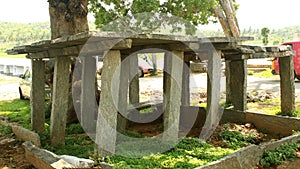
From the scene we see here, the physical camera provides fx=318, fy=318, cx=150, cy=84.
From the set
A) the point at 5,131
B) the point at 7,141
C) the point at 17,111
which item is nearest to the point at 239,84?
the point at 7,141

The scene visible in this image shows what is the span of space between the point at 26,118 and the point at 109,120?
5.31 metres

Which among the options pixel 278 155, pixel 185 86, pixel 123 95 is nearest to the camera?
pixel 278 155

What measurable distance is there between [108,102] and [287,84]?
16.7ft

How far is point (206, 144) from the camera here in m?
5.45

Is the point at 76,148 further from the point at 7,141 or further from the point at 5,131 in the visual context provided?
the point at 5,131

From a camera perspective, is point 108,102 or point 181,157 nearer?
point 108,102

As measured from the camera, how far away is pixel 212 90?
6.07 meters

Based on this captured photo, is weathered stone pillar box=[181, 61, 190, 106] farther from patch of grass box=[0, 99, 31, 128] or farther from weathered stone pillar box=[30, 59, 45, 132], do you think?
patch of grass box=[0, 99, 31, 128]

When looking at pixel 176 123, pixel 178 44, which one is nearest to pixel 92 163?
pixel 176 123

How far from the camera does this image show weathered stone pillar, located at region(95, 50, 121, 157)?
14.5 ft

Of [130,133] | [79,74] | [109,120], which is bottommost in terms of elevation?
[130,133]

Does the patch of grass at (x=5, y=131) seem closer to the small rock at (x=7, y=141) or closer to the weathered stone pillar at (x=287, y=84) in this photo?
the small rock at (x=7, y=141)

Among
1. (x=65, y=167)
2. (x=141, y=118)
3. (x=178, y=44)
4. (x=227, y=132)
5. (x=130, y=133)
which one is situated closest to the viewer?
(x=65, y=167)

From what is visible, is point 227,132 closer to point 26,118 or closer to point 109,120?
point 109,120
